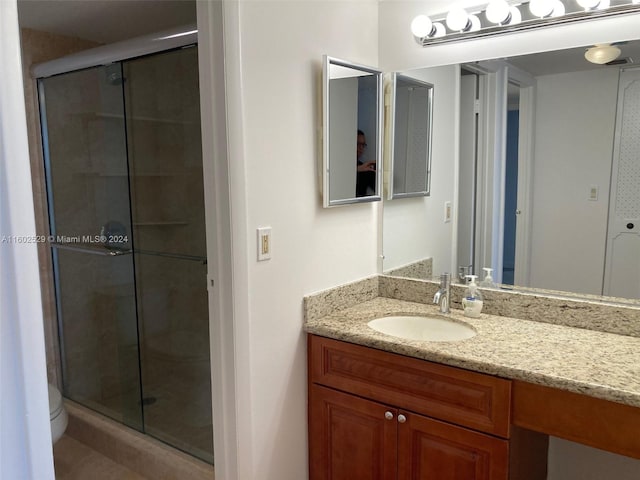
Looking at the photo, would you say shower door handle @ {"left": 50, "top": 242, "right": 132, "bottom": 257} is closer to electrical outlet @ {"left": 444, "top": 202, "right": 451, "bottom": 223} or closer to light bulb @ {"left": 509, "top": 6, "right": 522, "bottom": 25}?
electrical outlet @ {"left": 444, "top": 202, "right": 451, "bottom": 223}

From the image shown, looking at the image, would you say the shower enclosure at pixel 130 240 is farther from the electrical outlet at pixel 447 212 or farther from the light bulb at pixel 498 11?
the light bulb at pixel 498 11

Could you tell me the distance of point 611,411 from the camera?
1280mm

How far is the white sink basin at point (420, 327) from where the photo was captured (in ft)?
6.15

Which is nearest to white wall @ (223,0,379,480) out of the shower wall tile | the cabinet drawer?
the cabinet drawer

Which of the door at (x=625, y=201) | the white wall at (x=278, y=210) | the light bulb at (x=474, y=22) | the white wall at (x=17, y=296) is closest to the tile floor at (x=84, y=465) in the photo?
the white wall at (x=278, y=210)

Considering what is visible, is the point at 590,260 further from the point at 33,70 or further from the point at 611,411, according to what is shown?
the point at 33,70

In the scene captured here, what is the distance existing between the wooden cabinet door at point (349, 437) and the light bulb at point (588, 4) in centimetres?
147

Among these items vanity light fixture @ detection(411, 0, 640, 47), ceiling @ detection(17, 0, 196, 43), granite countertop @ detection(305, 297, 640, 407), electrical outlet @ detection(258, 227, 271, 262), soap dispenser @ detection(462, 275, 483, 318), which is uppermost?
ceiling @ detection(17, 0, 196, 43)

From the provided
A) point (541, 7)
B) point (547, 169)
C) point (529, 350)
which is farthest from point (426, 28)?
point (529, 350)

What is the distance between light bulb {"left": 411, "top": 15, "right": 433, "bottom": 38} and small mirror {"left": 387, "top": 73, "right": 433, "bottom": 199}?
182 mm

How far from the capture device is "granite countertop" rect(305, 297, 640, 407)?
1318mm

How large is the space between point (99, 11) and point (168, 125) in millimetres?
589

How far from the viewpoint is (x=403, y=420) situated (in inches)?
64.2

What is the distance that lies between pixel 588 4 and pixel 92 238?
2.53 meters
